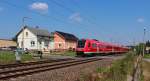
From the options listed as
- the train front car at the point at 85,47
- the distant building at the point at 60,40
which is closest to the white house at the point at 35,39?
the distant building at the point at 60,40

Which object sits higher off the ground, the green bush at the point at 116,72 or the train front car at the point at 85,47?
the train front car at the point at 85,47

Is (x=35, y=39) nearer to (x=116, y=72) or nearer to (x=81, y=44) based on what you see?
(x=81, y=44)

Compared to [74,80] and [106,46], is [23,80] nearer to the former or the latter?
[74,80]

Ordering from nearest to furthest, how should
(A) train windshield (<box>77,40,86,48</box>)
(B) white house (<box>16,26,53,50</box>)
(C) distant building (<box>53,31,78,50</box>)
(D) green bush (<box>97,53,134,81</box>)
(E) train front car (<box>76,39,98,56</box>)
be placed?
1. (D) green bush (<box>97,53,134,81</box>)
2. (E) train front car (<box>76,39,98,56</box>)
3. (A) train windshield (<box>77,40,86,48</box>)
4. (B) white house (<box>16,26,53,50</box>)
5. (C) distant building (<box>53,31,78,50</box>)

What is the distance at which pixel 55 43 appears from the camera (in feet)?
329

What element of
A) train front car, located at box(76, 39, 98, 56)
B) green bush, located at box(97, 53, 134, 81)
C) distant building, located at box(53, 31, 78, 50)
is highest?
distant building, located at box(53, 31, 78, 50)

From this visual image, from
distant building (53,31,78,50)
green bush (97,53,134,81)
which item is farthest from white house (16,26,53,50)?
green bush (97,53,134,81)

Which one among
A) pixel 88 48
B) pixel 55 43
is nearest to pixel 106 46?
pixel 88 48

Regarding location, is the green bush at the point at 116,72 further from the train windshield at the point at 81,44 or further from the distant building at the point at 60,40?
the distant building at the point at 60,40

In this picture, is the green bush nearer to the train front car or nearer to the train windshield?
the train front car

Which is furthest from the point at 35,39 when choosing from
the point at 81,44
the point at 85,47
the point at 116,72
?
the point at 116,72

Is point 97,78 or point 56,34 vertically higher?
point 56,34

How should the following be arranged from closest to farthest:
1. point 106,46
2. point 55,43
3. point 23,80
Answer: point 23,80
point 106,46
point 55,43

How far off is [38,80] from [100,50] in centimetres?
4193
